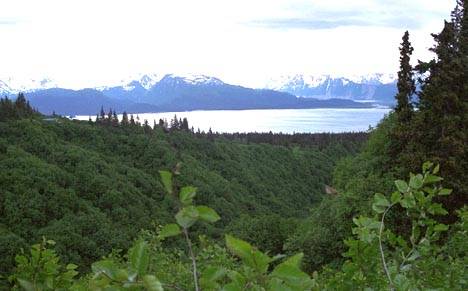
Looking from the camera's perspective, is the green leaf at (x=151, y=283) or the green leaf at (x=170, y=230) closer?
the green leaf at (x=151, y=283)

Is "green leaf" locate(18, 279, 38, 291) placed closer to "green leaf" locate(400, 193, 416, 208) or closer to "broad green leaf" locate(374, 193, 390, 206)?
"broad green leaf" locate(374, 193, 390, 206)

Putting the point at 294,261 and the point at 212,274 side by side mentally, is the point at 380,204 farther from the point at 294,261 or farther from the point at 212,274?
the point at 212,274

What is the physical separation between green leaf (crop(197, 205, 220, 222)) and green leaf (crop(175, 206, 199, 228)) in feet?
0.06

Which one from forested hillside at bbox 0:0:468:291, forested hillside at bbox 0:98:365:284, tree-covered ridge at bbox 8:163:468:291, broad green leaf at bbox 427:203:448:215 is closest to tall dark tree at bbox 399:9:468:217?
forested hillside at bbox 0:0:468:291

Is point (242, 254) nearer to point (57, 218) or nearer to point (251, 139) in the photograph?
point (57, 218)

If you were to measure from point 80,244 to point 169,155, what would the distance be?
184 feet

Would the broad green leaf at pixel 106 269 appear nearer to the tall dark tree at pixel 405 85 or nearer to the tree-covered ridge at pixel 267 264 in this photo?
the tree-covered ridge at pixel 267 264

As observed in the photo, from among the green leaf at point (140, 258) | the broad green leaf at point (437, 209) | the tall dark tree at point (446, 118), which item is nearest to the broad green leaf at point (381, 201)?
the broad green leaf at point (437, 209)

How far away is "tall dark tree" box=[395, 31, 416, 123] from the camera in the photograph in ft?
86.8

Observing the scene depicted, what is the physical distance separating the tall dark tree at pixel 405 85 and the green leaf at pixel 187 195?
26114 mm

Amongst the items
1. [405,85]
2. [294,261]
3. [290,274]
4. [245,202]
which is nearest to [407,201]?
[294,261]

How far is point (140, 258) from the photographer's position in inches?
65.6

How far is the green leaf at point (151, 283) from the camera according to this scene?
154 cm

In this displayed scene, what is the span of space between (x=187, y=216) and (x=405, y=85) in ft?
88.8
